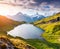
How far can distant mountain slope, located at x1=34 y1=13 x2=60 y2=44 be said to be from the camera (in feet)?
43.5

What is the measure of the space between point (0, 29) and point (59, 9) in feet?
9.60

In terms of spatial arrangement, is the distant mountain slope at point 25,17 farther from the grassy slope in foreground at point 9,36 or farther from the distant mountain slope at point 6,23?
the grassy slope in foreground at point 9,36

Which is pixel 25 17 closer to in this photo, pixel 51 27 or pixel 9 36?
pixel 9 36

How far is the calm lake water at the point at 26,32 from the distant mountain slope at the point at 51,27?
0.91 feet

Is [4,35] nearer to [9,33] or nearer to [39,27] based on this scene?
[9,33]

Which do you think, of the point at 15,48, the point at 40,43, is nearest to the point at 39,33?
the point at 40,43

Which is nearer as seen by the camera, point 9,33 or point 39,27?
point 9,33

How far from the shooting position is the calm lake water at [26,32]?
1277cm

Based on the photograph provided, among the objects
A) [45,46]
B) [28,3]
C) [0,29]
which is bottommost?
[45,46]

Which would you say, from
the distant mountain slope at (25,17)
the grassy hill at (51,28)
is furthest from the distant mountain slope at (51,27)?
the distant mountain slope at (25,17)

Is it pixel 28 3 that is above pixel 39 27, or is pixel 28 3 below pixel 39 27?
above

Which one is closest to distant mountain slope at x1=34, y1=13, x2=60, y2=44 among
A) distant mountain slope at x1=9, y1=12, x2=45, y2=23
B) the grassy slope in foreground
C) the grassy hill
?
the grassy hill

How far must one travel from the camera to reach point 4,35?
12461 millimetres

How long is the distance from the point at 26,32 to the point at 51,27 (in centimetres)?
148
